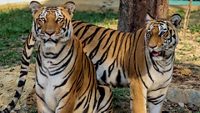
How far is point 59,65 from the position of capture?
4098 mm

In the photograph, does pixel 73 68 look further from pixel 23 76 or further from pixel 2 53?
pixel 2 53

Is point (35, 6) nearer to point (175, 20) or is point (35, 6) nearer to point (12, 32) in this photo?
point (175, 20)

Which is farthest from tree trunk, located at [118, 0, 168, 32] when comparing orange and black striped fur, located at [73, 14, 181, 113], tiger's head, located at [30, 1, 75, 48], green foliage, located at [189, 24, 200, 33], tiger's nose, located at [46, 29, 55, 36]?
green foliage, located at [189, 24, 200, 33]

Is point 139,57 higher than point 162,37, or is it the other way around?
point 162,37

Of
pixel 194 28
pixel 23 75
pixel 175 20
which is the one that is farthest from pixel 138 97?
pixel 194 28

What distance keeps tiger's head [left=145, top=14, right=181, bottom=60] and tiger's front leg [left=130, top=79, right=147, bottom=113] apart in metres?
0.31

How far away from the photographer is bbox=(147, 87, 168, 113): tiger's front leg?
487 centimetres

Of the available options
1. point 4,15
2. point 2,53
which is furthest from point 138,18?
point 4,15

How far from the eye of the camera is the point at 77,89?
4.26 m

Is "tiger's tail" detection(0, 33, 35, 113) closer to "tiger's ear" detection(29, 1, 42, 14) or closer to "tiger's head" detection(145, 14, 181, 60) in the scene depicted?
"tiger's ear" detection(29, 1, 42, 14)

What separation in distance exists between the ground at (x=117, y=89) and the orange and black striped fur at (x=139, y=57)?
495mm

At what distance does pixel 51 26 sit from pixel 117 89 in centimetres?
233

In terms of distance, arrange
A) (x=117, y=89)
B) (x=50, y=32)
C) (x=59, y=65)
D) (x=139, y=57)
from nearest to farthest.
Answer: (x=50, y=32) < (x=59, y=65) < (x=139, y=57) < (x=117, y=89)

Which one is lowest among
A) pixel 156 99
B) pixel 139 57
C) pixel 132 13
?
pixel 156 99
